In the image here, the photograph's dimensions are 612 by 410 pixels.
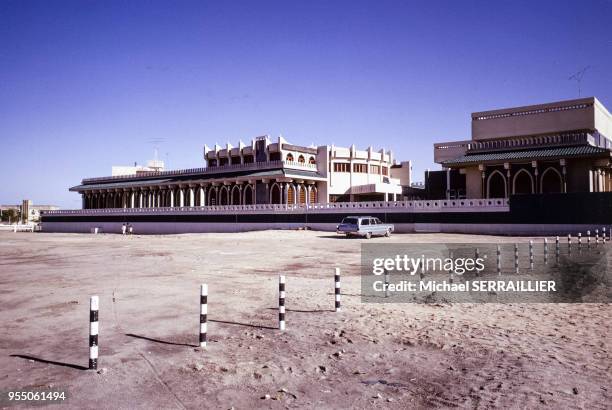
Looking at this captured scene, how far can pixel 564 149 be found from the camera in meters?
33.3

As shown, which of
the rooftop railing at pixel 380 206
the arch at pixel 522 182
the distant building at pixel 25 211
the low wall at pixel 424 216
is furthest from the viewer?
the distant building at pixel 25 211

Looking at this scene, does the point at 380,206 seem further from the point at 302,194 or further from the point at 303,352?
the point at 303,352

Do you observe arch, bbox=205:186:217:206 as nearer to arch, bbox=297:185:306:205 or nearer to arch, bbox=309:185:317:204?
arch, bbox=297:185:306:205

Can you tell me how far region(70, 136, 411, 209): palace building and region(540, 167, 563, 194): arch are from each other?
18.0m

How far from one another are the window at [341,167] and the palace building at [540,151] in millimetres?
16433

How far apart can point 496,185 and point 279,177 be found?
21972 mm

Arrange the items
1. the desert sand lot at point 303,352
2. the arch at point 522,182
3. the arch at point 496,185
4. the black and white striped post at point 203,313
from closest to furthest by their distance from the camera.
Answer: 1. the desert sand lot at point 303,352
2. the black and white striped post at point 203,313
3. the arch at point 522,182
4. the arch at point 496,185

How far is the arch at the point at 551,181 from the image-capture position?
34.5 metres

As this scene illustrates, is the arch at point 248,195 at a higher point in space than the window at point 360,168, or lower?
lower

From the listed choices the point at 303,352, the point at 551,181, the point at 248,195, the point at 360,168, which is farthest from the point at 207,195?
the point at 303,352

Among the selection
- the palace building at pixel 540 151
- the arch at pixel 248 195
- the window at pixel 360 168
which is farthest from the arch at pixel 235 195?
the palace building at pixel 540 151

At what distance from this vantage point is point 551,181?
34875 mm

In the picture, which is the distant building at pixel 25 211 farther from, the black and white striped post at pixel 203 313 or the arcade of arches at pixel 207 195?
the black and white striped post at pixel 203 313

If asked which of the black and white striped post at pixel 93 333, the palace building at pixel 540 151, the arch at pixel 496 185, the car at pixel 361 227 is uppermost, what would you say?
the palace building at pixel 540 151
